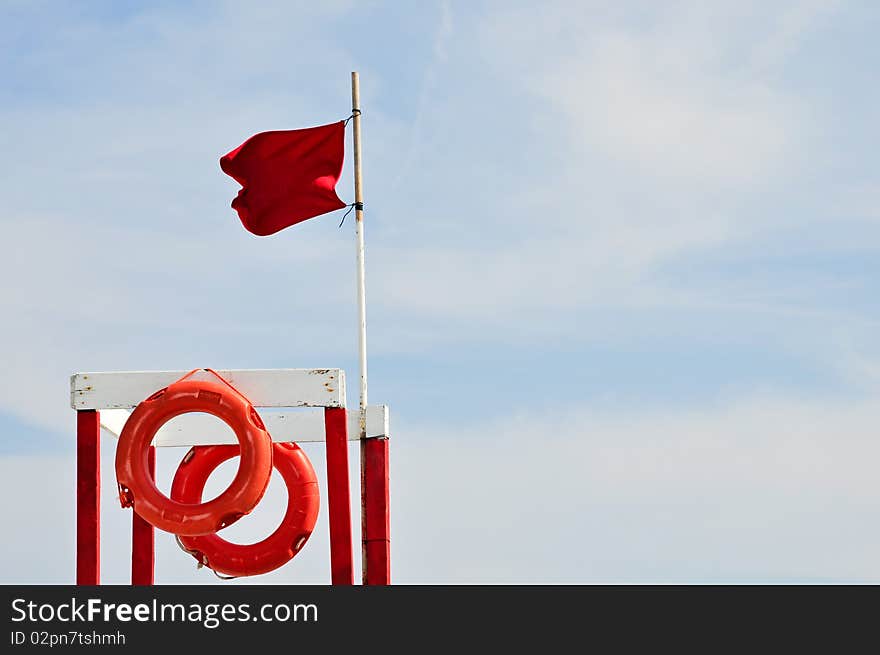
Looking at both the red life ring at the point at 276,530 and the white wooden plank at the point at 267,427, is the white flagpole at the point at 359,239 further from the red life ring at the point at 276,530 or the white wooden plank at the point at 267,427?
the red life ring at the point at 276,530

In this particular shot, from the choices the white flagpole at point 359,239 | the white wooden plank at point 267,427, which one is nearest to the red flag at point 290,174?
the white flagpole at point 359,239

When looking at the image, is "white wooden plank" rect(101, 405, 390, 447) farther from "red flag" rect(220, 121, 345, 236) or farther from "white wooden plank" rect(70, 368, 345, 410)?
"red flag" rect(220, 121, 345, 236)

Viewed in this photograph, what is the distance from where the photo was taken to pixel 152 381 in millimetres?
11414

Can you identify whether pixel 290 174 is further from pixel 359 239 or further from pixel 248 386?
pixel 248 386

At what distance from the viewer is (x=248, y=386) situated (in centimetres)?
1130

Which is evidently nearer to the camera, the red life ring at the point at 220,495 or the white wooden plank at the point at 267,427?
the red life ring at the point at 220,495

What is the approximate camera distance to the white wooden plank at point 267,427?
12.1 metres

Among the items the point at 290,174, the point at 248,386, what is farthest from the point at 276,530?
the point at 290,174

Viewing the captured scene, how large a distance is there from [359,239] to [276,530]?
294cm

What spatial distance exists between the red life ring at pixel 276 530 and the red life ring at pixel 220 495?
239 centimetres

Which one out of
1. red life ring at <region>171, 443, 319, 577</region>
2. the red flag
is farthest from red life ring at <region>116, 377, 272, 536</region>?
the red flag

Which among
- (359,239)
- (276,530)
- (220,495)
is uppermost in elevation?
(359,239)

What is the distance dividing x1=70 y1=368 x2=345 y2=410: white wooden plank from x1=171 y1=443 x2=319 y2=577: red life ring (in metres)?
Answer: 2.44
